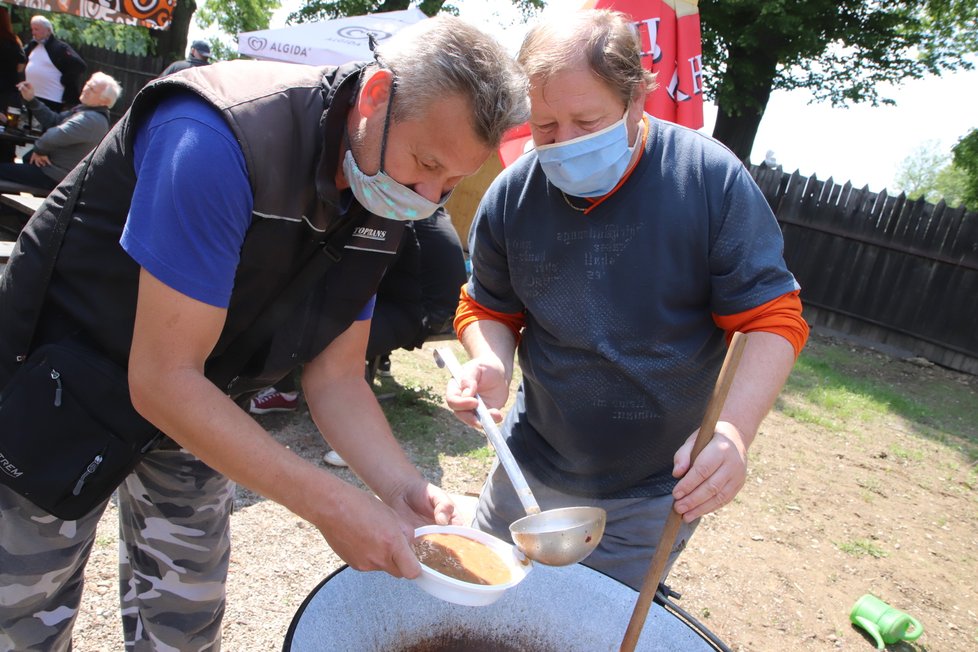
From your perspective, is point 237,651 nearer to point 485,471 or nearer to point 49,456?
point 49,456

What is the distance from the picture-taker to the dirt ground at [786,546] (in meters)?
2.85

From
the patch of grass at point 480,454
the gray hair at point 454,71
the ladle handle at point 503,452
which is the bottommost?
the patch of grass at point 480,454

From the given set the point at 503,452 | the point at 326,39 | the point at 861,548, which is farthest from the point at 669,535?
the point at 326,39

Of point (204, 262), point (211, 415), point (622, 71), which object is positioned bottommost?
point (211, 415)

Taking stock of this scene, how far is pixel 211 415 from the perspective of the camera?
116 centimetres

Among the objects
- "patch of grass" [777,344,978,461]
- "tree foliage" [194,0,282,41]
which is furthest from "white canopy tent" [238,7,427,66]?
"tree foliage" [194,0,282,41]

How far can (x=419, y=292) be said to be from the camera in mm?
3939

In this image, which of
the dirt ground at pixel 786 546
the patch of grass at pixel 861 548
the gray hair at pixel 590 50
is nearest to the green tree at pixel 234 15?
the dirt ground at pixel 786 546

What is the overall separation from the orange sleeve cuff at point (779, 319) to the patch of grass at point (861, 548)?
2.90 metres

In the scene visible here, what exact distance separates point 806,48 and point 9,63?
39.7 feet

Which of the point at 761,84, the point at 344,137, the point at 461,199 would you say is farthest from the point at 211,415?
the point at 761,84

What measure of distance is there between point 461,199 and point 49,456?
8.82m

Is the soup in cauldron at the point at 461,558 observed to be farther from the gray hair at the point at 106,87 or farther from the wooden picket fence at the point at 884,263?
the wooden picket fence at the point at 884,263

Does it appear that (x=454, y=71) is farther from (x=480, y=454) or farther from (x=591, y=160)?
(x=480, y=454)
